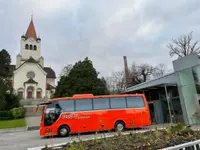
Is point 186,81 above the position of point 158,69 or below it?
below

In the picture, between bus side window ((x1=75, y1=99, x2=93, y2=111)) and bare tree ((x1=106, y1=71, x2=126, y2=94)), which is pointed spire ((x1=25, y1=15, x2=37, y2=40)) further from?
bus side window ((x1=75, y1=99, x2=93, y2=111))

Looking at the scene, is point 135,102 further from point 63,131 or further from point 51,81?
point 51,81

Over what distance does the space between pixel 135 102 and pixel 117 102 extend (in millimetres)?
1508

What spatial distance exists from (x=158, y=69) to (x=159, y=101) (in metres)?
30.3

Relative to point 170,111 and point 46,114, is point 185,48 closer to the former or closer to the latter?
point 170,111

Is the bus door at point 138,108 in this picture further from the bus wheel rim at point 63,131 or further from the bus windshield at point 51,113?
the bus windshield at point 51,113

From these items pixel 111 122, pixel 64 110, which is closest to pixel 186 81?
pixel 111 122

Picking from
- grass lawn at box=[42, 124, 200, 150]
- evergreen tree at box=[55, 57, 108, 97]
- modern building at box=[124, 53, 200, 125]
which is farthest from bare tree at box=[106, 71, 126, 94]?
grass lawn at box=[42, 124, 200, 150]

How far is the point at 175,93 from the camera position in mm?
15516

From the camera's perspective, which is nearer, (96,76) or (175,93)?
(175,93)

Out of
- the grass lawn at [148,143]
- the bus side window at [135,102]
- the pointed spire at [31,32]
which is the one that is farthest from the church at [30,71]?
the grass lawn at [148,143]

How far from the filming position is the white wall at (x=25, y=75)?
51.3m

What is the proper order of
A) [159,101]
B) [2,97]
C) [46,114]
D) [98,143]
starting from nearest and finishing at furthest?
[98,143]
[46,114]
[159,101]
[2,97]

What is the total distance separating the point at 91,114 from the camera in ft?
42.0
